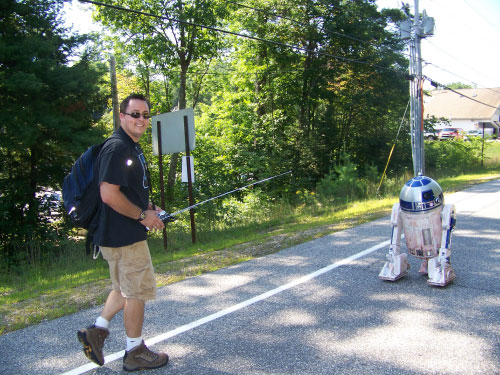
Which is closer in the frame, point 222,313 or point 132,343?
point 132,343

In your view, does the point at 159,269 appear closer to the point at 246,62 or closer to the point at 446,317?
the point at 446,317

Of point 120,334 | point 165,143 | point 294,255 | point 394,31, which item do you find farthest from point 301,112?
point 120,334

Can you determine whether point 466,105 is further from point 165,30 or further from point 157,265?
point 157,265

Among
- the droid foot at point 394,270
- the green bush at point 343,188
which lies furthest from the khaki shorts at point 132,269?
the green bush at point 343,188

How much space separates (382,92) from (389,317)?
21.2 metres

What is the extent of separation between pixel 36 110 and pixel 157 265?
6.21m

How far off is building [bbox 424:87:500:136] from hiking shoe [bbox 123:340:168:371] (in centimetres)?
6270

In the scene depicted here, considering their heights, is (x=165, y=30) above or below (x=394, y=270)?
above

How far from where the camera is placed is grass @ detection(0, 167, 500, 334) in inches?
201

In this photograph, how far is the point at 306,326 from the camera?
4.16 meters

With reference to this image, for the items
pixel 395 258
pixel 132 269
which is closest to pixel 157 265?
pixel 395 258

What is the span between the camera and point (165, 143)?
365 inches

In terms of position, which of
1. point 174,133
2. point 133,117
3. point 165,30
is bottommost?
point 133,117

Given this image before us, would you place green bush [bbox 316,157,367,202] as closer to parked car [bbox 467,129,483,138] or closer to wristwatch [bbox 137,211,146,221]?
wristwatch [bbox 137,211,146,221]
